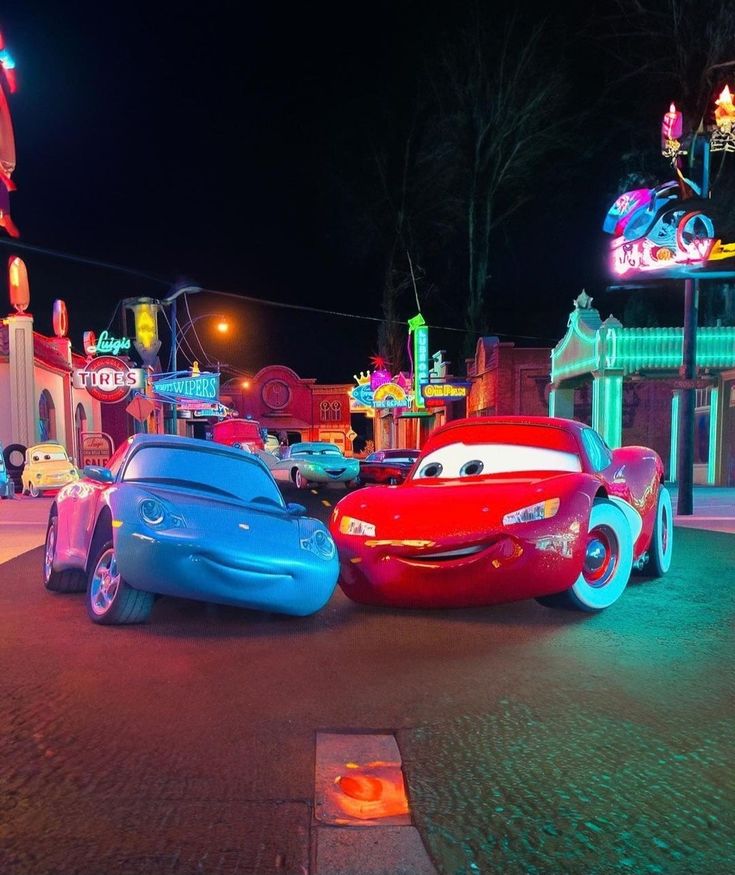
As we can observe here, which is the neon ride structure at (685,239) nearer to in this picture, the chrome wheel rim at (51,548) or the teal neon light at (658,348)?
the teal neon light at (658,348)

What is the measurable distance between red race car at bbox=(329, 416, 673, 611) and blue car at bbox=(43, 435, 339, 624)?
501mm

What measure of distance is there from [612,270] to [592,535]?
1046cm

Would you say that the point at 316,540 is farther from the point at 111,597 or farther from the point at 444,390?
the point at 444,390

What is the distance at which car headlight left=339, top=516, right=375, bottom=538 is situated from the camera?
5.30 m

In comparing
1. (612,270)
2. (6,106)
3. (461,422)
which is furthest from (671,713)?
(6,106)

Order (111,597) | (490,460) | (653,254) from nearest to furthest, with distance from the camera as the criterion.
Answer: (111,597)
(490,460)
(653,254)

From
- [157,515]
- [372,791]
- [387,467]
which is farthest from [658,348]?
[372,791]

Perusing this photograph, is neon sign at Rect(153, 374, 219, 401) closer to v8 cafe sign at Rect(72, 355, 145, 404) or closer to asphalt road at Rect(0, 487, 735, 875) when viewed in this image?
v8 cafe sign at Rect(72, 355, 145, 404)

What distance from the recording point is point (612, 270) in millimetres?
14094

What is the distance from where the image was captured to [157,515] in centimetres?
465

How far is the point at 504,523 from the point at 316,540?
4.94 feet

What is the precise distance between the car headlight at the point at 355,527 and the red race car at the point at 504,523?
1cm

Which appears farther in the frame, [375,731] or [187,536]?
[187,536]

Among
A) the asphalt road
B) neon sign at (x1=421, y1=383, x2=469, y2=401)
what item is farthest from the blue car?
neon sign at (x1=421, y1=383, x2=469, y2=401)
